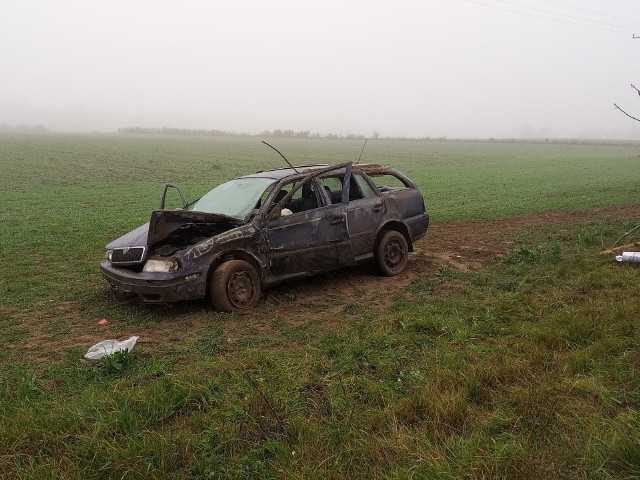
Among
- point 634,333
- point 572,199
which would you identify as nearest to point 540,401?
point 634,333

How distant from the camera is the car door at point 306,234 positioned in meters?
6.10

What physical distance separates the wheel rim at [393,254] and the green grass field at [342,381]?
48cm

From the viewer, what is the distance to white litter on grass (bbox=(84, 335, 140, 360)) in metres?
4.40

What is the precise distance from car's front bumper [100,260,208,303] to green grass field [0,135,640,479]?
28 cm

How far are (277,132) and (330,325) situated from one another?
396 feet

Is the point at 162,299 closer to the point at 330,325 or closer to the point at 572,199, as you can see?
the point at 330,325

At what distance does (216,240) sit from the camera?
5.62m

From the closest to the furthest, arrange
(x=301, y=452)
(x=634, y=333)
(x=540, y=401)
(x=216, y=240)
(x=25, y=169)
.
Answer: (x=301, y=452) < (x=540, y=401) < (x=634, y=333) < (x=216, y=240) < (x=25, y=169)

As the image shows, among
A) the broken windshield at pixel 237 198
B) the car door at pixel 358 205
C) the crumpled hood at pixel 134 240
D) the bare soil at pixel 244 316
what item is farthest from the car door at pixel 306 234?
the crumpled hood at pixel 134 240

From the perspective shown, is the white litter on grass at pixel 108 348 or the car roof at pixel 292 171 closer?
the white litter on grass at pixel 108 348

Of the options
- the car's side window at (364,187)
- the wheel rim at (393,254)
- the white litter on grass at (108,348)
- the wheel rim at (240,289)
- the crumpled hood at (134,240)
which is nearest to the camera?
the white litter on grass at (108,348)

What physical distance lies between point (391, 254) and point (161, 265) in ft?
11.1

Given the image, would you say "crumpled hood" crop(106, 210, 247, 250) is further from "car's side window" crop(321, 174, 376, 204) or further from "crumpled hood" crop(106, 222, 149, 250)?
"car's side window" crop(321, 174, 376, 204)

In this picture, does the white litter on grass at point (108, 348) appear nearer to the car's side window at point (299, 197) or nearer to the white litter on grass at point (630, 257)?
the car's side window at point (299, 197)
